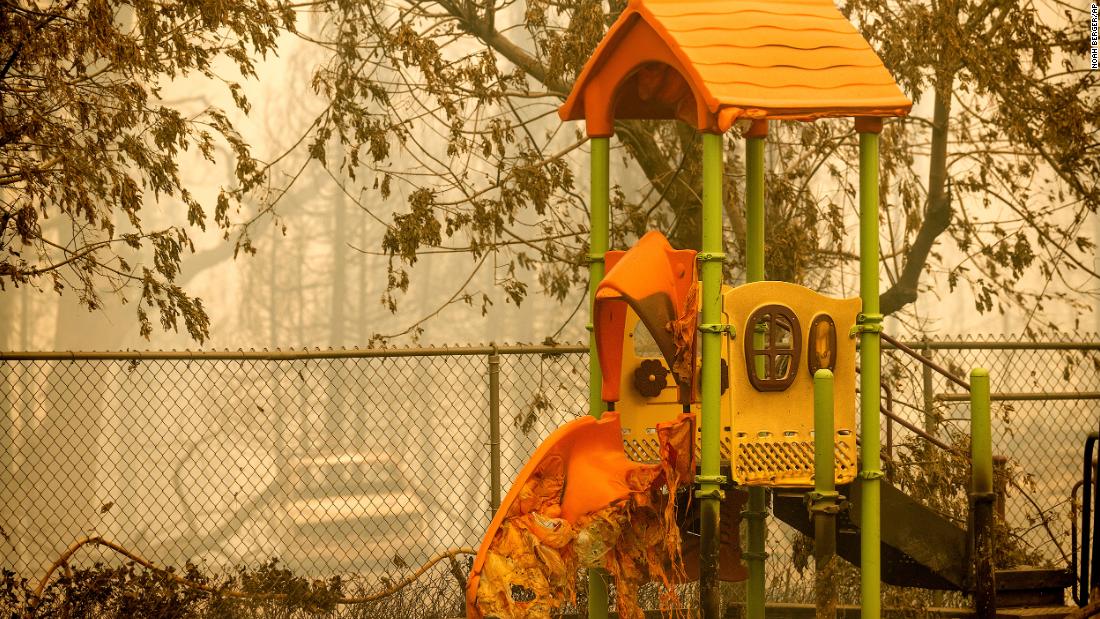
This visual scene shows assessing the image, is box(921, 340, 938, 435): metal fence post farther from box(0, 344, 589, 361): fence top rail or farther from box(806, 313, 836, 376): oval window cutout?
box(806, 313, 836, 376): oval window cutout

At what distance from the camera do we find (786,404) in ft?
17.7

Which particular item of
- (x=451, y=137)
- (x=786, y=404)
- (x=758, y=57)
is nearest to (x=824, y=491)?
(x=786, y=404)

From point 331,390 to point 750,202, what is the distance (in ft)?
19.8

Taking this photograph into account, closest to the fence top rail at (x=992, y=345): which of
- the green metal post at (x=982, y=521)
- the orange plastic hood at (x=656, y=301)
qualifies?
the green metal post at (x=982, y=521)

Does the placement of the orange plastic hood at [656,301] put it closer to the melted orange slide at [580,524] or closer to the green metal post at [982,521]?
the melted orange slide at [580,524]

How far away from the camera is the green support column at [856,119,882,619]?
17.6 feet

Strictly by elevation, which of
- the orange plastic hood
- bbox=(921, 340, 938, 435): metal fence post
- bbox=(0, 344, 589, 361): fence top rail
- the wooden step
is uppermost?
the orange plastic hood

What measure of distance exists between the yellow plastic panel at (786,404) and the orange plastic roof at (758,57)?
0.83 metres

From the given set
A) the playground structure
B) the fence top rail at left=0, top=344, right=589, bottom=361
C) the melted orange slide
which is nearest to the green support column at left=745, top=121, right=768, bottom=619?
the playground structure

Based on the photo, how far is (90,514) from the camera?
10516mm

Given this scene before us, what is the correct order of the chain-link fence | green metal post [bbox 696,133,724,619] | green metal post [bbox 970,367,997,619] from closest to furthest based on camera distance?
1. green metal post [bbox 696,133,724,619]
2. green metal post [bbox 970,367,997,619]
3. the chain-link fence

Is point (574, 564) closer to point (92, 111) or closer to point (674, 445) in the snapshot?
point (674, 445)

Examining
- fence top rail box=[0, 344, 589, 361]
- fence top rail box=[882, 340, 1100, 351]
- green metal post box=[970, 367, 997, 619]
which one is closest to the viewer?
green metal post box=[970, 367, 997, 619]

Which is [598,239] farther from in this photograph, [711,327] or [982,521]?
[982,521]
